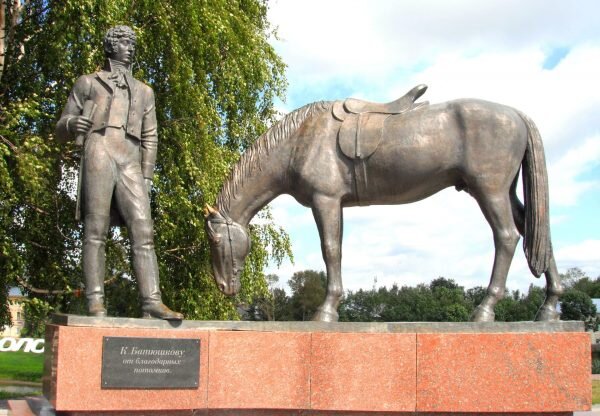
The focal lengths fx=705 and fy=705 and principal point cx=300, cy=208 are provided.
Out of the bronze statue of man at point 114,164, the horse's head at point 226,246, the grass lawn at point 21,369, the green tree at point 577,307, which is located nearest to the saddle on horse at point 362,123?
the horse's head at point 226,246

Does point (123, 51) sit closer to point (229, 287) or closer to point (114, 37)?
point (114, 37)

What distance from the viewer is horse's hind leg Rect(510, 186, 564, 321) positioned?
6219 mm

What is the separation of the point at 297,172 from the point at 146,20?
836cm

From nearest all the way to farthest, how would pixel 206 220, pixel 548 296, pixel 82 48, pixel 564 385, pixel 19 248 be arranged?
pixel 564 385 → pixel 548 296 → pixel 206 220 → pixel 82 48 → pixel 19 248

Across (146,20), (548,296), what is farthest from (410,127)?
(146,20)

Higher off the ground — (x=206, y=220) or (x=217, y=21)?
(x=217, y=21)

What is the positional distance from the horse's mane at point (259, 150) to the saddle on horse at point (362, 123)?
24cm

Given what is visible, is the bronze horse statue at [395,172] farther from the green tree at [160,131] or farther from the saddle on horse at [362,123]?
the green tree at [160,131]

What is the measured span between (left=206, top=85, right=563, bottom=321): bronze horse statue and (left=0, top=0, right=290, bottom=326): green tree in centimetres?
618

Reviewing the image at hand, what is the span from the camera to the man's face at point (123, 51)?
20.3 feet

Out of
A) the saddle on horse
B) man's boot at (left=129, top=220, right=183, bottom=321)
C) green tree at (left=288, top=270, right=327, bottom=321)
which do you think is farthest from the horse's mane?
green tree at (left=288, top=270, right=327, bottom=321)

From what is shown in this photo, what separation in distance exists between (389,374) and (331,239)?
1.32 meters

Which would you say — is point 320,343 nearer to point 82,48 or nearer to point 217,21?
point 82,48

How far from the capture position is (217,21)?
13648 millimetres
